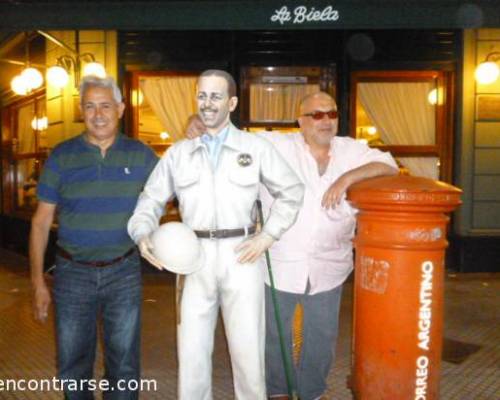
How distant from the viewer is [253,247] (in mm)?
2777

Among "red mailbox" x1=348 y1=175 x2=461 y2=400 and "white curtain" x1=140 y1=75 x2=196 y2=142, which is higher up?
"white curtain" x1=140 y1=75 x2=196 y2=142

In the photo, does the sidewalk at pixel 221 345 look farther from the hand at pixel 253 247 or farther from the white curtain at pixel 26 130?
the white curtain at pixel 26 130

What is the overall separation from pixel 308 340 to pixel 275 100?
15.6 ft

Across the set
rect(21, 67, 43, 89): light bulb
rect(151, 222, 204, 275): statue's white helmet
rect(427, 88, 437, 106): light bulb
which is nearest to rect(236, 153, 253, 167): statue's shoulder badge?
rect(151, 222, 204, 275): statue's white helmet

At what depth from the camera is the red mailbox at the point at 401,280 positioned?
2.75 meters

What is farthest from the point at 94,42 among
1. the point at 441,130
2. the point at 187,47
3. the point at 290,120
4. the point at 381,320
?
the point at 381,320

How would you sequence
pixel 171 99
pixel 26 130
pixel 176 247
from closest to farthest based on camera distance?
pixel 176 247 < pixel 171 99 < pixel 26 130

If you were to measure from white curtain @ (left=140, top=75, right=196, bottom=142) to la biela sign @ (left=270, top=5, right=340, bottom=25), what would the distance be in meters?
3.00

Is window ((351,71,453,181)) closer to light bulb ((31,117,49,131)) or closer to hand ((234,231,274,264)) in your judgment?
light bulb ((31,117,49,131))

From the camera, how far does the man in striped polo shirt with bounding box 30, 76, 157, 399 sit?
10.2 feet

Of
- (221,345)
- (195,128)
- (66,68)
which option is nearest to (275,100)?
(66,68)

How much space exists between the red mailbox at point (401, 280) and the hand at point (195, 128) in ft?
2.70

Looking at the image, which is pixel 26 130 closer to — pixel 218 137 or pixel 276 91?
pixel 276 91

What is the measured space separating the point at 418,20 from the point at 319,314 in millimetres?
2955
